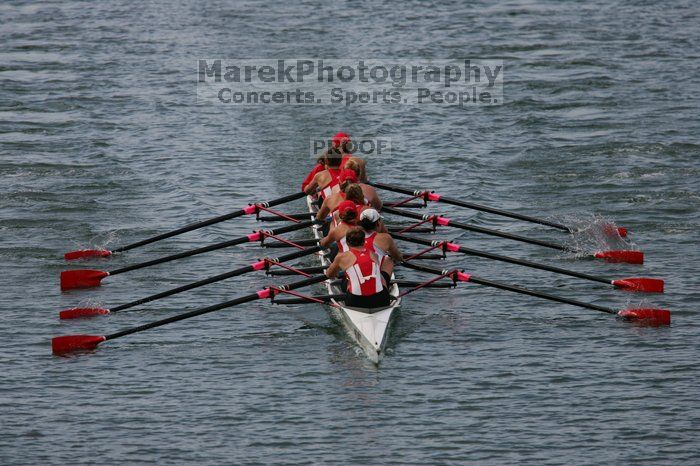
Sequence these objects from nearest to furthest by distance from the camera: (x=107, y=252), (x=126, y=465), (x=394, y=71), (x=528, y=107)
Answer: (x=126, y=465) → (x=107, y=252) → (x=528, y=107) → (x=394, y=71)

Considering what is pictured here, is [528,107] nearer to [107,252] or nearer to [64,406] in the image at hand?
[107,252]

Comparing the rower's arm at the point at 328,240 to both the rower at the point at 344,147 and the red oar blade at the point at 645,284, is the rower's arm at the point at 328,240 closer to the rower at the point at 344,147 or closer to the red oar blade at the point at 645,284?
the rower at the point at 344,147

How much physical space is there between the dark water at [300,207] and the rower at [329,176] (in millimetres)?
2214

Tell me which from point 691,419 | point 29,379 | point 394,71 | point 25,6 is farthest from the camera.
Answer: point 25,6

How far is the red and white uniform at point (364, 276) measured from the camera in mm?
19844

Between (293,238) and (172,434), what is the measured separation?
992cm

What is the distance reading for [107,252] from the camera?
25.4 meters

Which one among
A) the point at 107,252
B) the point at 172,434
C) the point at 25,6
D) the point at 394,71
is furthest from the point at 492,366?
the point at 25,6

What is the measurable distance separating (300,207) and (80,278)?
664 cm

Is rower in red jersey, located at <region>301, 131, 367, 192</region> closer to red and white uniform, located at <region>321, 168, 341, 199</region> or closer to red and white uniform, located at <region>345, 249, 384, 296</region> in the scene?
red and white uniform, located at <region>321, 168, 341, 199</region>

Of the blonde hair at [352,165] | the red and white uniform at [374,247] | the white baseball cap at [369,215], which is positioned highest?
the white baseball cap at [369,215]

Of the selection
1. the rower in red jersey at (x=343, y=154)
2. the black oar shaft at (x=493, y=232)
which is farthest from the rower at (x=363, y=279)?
the black oar shaft at (x=493, y=232)

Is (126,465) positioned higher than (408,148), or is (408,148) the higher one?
Result: (126,465)

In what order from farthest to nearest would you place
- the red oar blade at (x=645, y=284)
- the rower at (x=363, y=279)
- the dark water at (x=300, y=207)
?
the red oar blade at (x=645, y=284)
the rower at (x=363, y=279)
the dark water at (x=300, y=207)
